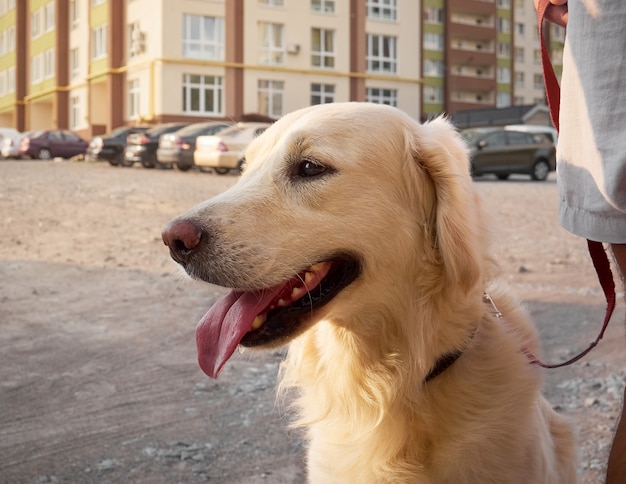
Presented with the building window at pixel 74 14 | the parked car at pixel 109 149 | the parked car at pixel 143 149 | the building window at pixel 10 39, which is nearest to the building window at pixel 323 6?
the building window at pixel 74 14

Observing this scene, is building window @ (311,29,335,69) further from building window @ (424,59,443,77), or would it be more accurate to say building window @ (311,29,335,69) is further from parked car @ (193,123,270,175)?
building window @ (424,59,443,77)

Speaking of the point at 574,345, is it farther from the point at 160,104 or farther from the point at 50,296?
the point at 160,104

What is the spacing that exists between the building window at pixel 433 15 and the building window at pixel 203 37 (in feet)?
83.6

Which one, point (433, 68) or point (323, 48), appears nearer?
point (323, 48)

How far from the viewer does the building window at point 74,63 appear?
4053cm

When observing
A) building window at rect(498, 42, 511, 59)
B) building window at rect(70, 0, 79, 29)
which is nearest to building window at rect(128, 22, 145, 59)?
building window at rect(70, 0, 79, 29)

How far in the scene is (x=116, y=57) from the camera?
36.2 meters

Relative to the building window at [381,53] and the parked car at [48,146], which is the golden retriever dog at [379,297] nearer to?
the parked car at [48,146]

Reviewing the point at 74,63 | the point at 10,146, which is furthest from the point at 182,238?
the point at 74,63

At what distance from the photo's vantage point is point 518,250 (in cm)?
927

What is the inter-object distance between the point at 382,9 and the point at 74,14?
16.2m

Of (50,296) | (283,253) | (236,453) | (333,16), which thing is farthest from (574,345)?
(333,16)

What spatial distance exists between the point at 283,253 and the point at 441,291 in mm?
532

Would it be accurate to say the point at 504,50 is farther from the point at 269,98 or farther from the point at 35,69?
the point at 35,69
